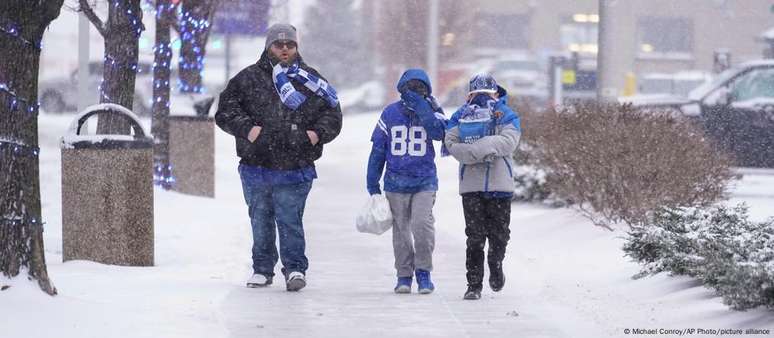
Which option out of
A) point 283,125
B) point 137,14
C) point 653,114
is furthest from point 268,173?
point 653,114

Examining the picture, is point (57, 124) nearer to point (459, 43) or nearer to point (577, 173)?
point (459, 43)

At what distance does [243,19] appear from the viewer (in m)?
24.3

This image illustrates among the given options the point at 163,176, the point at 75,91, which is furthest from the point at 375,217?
the point at 75,91

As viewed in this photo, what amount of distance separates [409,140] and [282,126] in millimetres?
875

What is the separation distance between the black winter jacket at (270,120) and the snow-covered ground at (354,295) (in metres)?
0.95

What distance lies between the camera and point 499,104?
948cm

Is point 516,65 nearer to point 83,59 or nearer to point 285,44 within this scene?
point 83,59

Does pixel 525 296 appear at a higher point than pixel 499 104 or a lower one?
lower

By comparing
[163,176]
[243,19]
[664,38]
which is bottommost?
[163,176]

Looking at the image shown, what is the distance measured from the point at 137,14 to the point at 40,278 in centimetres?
421

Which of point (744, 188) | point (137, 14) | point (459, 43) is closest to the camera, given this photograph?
point (137, 14)

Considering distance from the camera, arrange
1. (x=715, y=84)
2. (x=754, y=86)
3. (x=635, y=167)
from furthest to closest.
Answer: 1. (x=715, y=84)
2. (x=754, y=86)
3. (x=635, y=167)

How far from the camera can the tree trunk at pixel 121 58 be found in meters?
12.1

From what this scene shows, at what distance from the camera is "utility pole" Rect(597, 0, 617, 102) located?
47.2 feet
